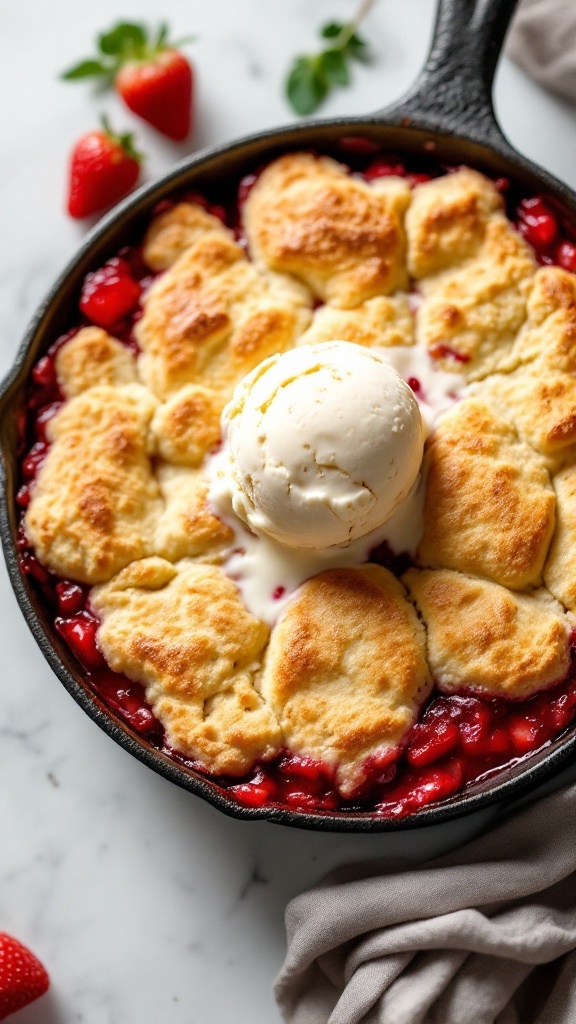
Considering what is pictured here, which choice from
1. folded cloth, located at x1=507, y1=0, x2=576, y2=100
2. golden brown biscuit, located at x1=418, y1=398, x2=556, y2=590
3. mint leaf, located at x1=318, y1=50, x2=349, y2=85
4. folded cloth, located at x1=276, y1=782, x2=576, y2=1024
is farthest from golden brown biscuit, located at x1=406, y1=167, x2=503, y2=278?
folded cloth, located at x1=276, y1=782, x2=576, y2=1024

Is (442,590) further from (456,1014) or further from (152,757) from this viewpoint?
(456,1014)

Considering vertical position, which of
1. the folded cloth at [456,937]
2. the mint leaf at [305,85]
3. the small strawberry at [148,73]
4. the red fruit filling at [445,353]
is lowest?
the folded cloth at [456,937]

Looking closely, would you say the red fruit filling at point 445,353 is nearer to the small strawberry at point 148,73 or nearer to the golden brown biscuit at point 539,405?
the golden brown biscuit at point 539,405

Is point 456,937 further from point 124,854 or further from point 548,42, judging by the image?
point 548,42

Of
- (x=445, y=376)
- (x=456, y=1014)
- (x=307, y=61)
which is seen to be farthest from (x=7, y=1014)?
(x=307, y=61)

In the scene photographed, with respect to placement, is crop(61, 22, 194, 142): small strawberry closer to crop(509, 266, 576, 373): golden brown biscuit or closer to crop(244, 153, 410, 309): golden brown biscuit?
crop(244, 153, 410, 309): golden brown biscuit

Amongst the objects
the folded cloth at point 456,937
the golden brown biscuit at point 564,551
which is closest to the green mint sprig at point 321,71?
the golden brown biscuit at point 564,551
